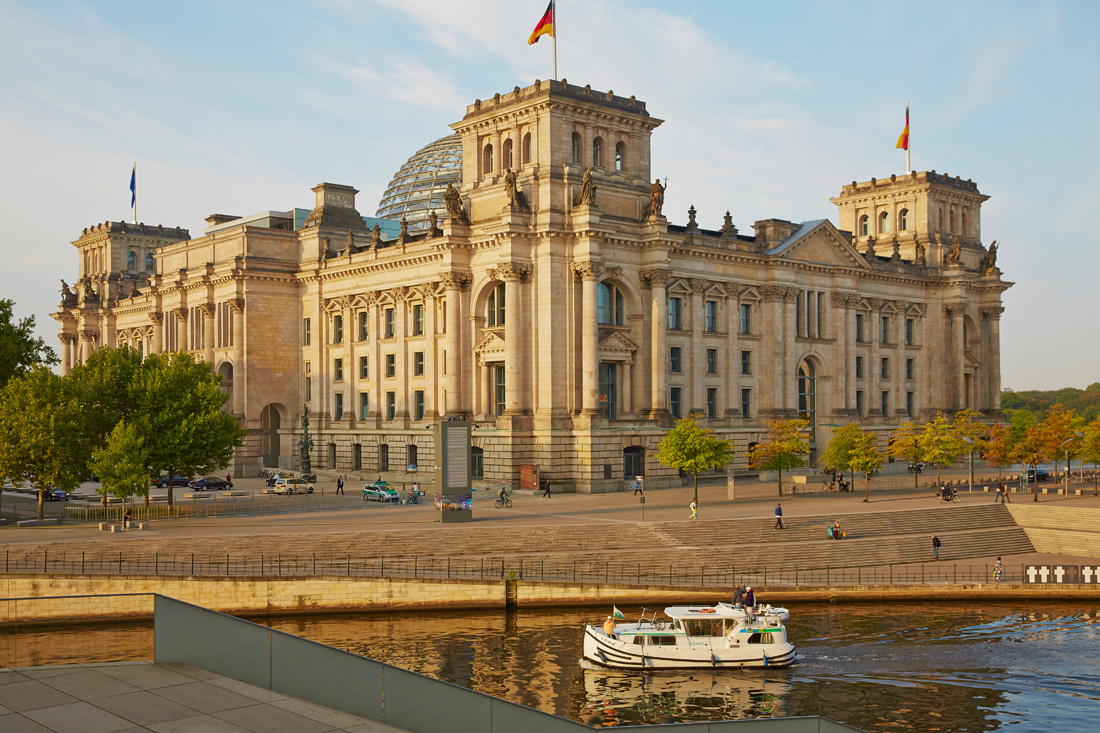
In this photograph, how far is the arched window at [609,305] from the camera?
7994 cm

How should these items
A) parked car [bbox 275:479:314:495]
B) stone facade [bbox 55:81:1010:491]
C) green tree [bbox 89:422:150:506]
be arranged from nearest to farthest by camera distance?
green tree [bbox 89:422:150:506] < stone facade [bbox 55:81:1010:491] < parked car [bbox 275:479:314:495]

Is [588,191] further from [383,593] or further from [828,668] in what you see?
[828,668]

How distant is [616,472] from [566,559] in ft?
84.4

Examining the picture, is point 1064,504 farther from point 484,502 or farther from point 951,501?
point 484,502

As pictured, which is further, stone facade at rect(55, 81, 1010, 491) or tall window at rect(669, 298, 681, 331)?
tall window at rect(669, 298, 681, 331)

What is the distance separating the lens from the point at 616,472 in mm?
77125

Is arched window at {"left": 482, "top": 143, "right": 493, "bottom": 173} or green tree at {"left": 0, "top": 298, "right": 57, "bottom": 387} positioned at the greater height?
arched window at {"left": 482, "top": 143, "right": 493, "bottom": 173}

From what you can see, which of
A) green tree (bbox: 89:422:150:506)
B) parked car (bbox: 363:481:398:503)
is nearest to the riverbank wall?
green tree (bbox: 89:422:150:506)

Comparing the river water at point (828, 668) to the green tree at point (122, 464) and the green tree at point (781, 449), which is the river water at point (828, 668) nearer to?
the green tree at point (122, 464)

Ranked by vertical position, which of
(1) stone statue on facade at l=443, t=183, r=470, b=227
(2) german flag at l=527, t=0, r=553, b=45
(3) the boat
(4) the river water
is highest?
(2) german flag at l=527, t=0, r=553, b=45

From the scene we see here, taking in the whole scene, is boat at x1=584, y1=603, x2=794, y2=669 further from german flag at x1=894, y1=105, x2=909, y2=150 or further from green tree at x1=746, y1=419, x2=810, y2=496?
german flag at x1=894, y1=105, x2=909, y2=150

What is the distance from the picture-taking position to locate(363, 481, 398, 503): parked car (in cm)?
7100

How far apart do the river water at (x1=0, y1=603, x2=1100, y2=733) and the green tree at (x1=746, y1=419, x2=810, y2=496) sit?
28320mm

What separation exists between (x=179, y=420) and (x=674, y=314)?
131ft
